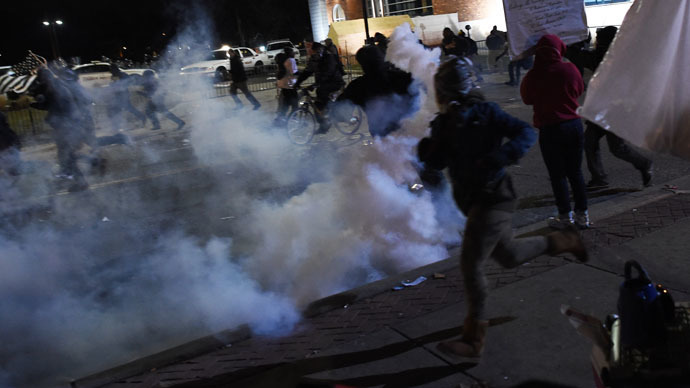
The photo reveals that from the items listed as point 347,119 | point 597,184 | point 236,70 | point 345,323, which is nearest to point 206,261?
point 345,323

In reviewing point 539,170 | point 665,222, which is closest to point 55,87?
point 539,170

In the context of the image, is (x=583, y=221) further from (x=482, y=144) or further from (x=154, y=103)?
(x=154, y=103)

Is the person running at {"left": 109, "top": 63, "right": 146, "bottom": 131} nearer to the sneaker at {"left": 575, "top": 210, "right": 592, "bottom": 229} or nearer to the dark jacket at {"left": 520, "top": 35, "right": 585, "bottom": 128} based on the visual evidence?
the dark jacket at {"left": 520, "top": 35, "right": 585, "bottom": 128}

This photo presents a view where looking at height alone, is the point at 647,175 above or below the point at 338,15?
below

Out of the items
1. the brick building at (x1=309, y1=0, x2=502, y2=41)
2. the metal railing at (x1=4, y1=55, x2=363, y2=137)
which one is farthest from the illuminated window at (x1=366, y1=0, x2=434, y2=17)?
the metal railing at (x1=4, y1=55, x2=363, y2=137)

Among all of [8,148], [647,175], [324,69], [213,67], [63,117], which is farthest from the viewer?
[213,67]

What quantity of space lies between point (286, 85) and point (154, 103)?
5.05 meters

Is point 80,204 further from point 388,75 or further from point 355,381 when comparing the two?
point 355,381

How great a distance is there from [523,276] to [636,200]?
212cm

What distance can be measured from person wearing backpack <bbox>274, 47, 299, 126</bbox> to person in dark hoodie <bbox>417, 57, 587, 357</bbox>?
833 centimetres

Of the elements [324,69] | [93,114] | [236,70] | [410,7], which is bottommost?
[93,114]

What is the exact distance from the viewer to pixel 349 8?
132ft

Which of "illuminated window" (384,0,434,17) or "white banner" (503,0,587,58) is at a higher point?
"illuminated window" (384,0,434,17)

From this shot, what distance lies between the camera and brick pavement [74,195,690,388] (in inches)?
139
